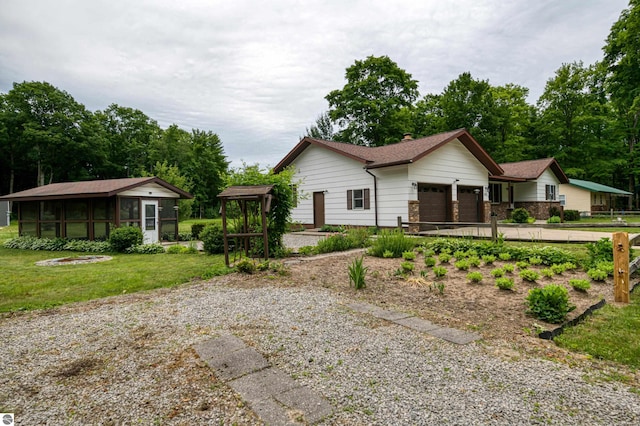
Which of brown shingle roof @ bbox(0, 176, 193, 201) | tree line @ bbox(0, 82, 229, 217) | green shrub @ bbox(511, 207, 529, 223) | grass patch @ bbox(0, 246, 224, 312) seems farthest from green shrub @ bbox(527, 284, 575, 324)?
tree line @ bbox(0, 82, 229, 217)

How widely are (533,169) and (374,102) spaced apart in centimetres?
1461

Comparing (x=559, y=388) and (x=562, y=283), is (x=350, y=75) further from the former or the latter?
(x=559, y=388)

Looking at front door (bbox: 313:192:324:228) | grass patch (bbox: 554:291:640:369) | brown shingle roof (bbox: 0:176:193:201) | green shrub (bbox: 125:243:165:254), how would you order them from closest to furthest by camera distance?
grass patch (bbox: 554:291:640:369), green shrub (bbox: 125:243:165:254), brown shingle roof (bbox: 0:176:193:201), front door (bbox: 313:192:324:228)

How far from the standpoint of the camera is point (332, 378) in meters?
2.87

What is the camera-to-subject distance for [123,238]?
12.3 metres

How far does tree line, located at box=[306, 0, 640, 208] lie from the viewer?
31141mm

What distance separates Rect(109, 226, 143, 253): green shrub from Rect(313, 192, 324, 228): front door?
8.80m

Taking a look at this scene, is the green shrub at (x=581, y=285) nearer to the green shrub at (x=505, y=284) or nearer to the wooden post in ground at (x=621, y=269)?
the wooden post in ground at (x=621, y=269)

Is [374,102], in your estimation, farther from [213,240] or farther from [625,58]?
[213,240]

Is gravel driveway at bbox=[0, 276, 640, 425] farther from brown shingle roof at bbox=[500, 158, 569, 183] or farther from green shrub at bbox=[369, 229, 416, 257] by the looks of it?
brown shingle roof at bbox=[500, 158, 569, 183]

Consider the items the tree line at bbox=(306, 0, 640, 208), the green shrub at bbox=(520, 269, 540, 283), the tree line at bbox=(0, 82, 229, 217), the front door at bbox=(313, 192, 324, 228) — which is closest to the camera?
the green shrub at bbox=(520, 269, 540, 283)

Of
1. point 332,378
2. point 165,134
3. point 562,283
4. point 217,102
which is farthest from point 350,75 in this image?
point 332,378

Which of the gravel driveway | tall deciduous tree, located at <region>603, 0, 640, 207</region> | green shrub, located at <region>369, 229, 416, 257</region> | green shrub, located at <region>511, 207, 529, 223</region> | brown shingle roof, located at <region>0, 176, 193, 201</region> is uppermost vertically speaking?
tall deciduous tree, located at <region>603, 0, 640, 207</region>

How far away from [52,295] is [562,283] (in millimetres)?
8768
